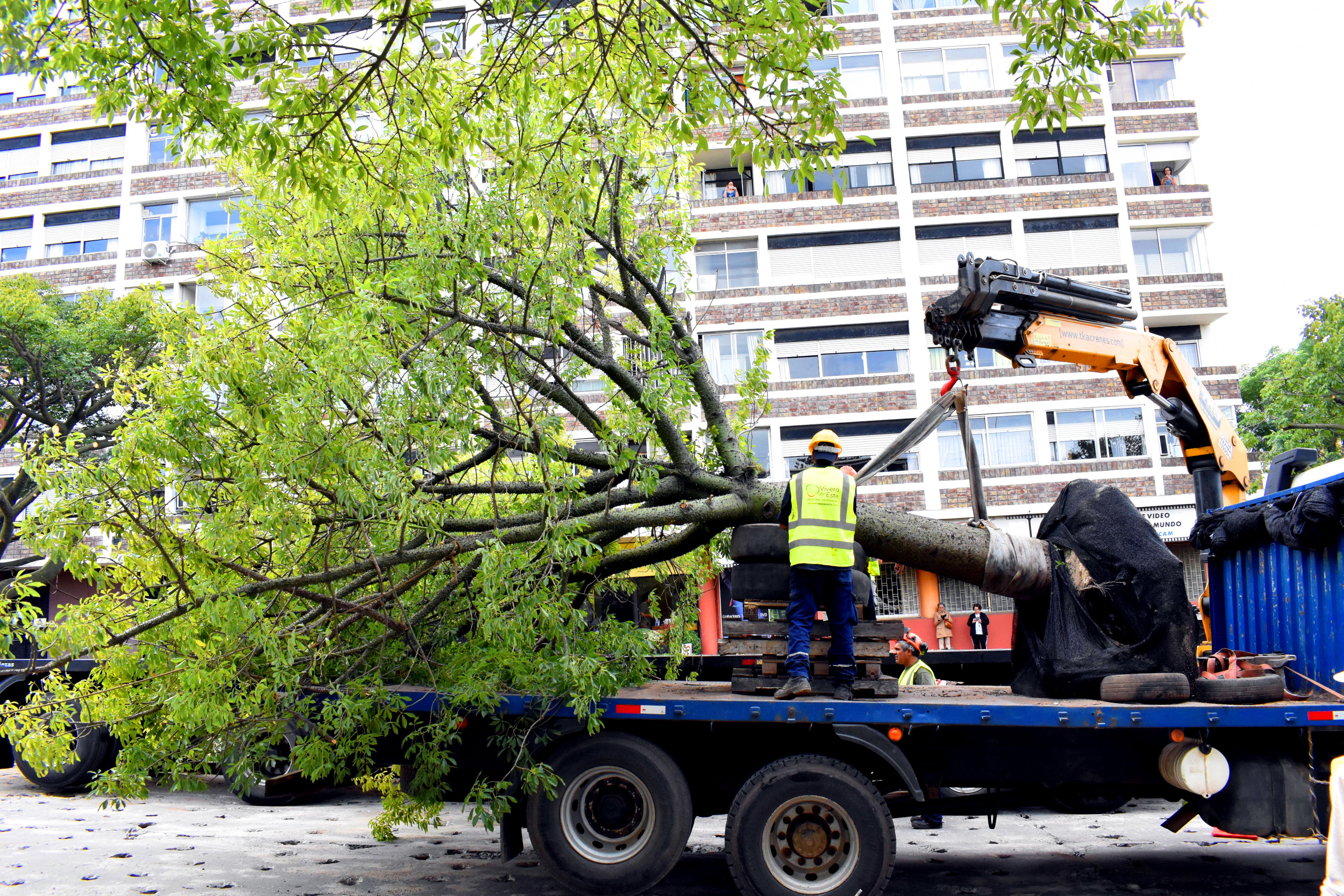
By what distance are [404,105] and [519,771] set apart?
4579 millimetres

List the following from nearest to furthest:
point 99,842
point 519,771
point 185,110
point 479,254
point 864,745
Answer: point 185,110, point 864,745, point 519,771, point 479,254, point 99,842

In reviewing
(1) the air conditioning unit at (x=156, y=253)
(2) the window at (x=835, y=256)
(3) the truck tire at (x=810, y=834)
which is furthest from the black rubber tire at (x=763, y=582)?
(1) the air conditioning unit at (x=156, y=253)

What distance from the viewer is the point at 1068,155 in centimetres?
2914

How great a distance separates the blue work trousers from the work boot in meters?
0.04

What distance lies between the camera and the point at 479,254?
6883 mm

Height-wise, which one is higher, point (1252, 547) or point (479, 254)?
point (479, 254)

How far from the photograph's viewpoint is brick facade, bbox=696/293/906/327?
28281 millimetres

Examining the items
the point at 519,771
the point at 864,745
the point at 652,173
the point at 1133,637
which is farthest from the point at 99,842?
the point at 1133,637

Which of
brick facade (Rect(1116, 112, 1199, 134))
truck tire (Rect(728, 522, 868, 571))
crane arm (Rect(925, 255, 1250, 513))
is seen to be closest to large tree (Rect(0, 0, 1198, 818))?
truck tire (Rect(728, 522, 868, 571))

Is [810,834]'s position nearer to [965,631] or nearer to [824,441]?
[824,441]

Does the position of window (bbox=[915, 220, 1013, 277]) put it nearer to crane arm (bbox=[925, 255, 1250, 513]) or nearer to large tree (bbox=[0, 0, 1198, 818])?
crane arm (bbox=[925, 255, 1250, 513])

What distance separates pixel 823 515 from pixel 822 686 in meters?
1.13

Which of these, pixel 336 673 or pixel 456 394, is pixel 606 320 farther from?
pixel 336 673

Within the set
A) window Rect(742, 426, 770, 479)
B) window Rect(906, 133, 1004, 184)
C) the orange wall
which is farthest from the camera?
window Rect(906, 133, 1004, 184)
